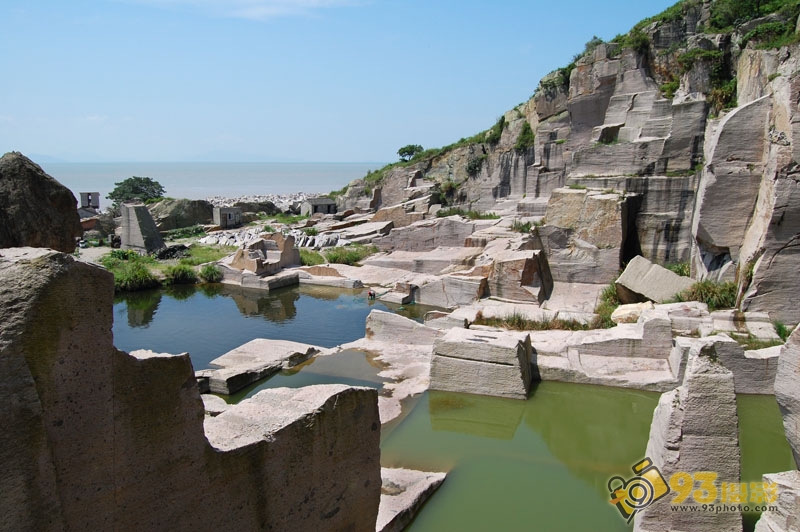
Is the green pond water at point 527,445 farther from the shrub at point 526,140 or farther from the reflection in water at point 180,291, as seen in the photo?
the shrub at point 526,140

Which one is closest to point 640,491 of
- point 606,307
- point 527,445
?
point 527,445

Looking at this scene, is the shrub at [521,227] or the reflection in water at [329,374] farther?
the shrub at [521,227]

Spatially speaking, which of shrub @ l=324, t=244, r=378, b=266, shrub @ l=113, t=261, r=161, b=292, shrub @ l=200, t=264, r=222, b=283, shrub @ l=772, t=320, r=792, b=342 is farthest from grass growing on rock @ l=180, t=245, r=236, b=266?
shrub @ l=772, t=320, r=792, b=342

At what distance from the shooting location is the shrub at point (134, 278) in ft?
64.2

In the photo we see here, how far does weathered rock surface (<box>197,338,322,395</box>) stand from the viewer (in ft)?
33.1

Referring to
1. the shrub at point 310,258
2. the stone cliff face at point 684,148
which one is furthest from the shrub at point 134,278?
the stone cliff face at point 684,148

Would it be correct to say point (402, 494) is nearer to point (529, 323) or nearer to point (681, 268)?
point (529, 323)

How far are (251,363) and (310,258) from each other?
40.8ft

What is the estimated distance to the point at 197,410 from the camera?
366 centimetres

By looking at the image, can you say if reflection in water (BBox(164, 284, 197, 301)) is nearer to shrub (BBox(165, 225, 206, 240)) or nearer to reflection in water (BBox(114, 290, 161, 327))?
reflection in water (BBox(114, 290, 161, 327))

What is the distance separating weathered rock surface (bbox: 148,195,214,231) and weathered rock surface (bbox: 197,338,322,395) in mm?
23148

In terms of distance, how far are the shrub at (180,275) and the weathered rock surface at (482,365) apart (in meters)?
13.9

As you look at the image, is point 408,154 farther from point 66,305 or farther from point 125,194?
point 66,305

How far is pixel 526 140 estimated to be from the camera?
2822 centimetres
